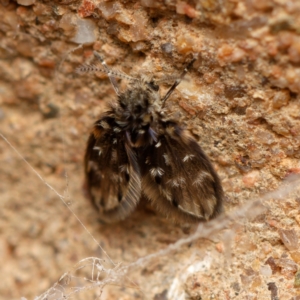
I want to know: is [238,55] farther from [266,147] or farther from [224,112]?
[266,147]

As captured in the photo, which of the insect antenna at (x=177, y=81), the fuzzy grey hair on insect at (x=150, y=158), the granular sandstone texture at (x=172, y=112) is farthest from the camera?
the fuzzy grey hair on insect at (x=150, y=158)

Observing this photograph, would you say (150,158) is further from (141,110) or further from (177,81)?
(177,81)

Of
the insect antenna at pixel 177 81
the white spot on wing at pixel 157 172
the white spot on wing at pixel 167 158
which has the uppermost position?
the insect antenna at pixel 177 81

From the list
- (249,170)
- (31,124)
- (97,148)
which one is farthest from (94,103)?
(249,170)

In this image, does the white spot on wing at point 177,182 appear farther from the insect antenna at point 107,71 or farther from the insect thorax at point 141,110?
the insect antenna at point 107,71

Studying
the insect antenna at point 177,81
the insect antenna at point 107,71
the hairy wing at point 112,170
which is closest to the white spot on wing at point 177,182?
the hairy wing at point 112,170

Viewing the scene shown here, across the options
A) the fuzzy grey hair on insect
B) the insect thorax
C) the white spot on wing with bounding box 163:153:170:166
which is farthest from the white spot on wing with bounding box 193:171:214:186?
the insect thorax
